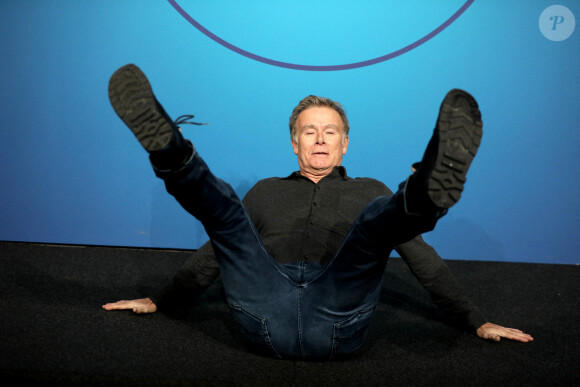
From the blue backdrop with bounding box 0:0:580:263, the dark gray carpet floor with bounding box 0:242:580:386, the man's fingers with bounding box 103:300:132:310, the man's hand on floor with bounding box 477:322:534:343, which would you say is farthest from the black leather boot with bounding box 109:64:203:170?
the blue backdrop with bounding box 0:0:580:263

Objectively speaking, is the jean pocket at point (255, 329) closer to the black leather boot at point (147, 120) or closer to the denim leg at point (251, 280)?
the denim leg at point (251, 280)

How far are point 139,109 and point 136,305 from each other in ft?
2.58

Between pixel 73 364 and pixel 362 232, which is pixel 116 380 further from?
pixel 362 232

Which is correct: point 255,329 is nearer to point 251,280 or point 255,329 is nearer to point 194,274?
point 251,280

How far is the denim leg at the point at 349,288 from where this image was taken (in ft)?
3.01

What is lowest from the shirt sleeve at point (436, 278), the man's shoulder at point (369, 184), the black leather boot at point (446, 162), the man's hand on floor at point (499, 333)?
the man's hand on floor at point (499, 333)

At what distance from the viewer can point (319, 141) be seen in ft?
4.71

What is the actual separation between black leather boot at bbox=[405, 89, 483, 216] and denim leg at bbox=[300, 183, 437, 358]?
80mm

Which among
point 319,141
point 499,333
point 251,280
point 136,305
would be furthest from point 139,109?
point 499,333

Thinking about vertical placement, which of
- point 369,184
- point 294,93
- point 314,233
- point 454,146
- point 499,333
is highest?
point 294,93

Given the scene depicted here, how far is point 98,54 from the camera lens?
2.15 meters

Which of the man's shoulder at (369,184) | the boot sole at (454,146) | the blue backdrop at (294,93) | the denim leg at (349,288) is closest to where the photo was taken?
the boot sole at (454,146)

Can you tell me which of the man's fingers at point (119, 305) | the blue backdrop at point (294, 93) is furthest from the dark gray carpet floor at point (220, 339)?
the blue backdrop at point (294, 93)

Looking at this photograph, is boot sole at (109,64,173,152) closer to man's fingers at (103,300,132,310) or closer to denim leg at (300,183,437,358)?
denim leg at (300,183,437,358)
